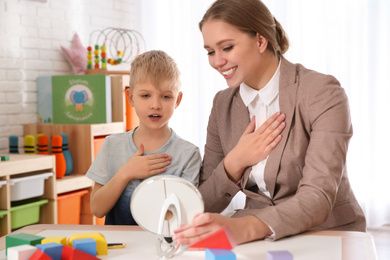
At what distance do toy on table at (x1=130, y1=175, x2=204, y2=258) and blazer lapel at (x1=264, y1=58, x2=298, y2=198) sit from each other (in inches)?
17.8

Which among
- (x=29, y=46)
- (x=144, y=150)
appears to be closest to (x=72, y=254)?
(x=144, y=150)

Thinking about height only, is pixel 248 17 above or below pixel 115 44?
below

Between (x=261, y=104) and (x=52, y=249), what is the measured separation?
2.64 ft

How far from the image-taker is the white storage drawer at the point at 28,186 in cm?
273

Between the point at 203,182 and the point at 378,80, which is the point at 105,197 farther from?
the point at 378,80

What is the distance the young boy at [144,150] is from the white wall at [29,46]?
1930mm

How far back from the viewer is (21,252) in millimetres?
895

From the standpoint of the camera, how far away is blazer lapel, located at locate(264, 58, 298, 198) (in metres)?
1.36

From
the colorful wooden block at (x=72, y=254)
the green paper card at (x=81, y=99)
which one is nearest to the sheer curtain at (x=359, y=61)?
the green paper card at (x=81, y=99)

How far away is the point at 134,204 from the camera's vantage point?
97 centimetres

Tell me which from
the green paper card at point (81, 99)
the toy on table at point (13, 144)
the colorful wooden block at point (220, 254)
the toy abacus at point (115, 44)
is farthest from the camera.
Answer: the toy abacus at point (115, 44)

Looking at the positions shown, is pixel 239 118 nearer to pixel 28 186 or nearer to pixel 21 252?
pixel 21 252

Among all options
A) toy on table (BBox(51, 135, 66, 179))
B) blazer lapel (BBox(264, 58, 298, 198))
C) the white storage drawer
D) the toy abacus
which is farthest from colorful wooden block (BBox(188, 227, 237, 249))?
the toy abacus

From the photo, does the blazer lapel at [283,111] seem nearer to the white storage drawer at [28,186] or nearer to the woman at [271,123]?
the woman at [271,123]
